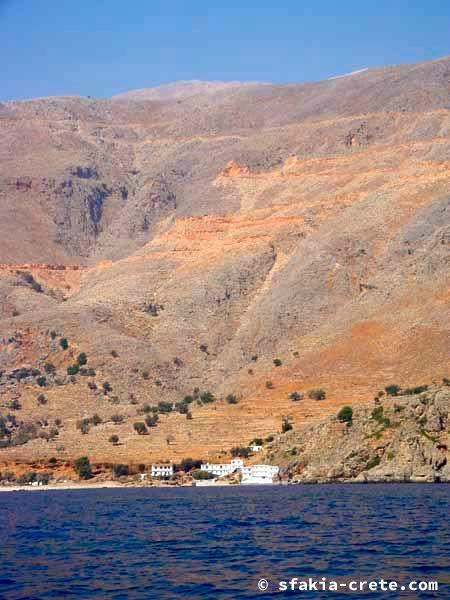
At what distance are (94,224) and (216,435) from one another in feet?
335

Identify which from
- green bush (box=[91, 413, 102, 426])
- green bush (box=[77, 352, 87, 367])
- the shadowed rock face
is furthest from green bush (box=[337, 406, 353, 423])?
green bush (box=[77, 352, 87, 367])

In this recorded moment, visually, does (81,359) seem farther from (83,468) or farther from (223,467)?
(223,467)

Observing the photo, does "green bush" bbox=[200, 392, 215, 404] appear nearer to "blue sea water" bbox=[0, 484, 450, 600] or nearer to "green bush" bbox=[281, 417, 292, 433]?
"green bush" bbox=[281, 417, 292, 433]

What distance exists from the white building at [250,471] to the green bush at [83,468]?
8682mm

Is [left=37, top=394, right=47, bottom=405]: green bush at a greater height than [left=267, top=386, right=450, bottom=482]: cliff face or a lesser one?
greater

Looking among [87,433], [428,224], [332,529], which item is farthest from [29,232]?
[332,529]

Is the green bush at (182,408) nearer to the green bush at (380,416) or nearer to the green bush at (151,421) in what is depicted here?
the green bush at (151,421)

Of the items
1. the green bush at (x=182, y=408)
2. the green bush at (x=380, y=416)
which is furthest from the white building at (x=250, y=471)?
the green bush at (x=182, y=408)

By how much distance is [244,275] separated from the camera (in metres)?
128

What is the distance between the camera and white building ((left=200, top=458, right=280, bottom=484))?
245 feet

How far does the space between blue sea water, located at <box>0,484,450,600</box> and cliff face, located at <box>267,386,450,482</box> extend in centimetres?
361

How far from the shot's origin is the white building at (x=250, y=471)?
2940 inches

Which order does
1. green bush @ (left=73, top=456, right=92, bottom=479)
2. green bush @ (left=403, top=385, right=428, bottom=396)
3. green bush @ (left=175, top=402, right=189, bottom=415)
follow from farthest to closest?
green bush @ (left=175, top=402, right=189, bottom=415) < green bush @ (left=73, top=456, right=92, bottom=479) < green bush @ (left=403, top=385, right=428, bottom=396)

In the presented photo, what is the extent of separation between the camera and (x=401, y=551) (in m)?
35.4
